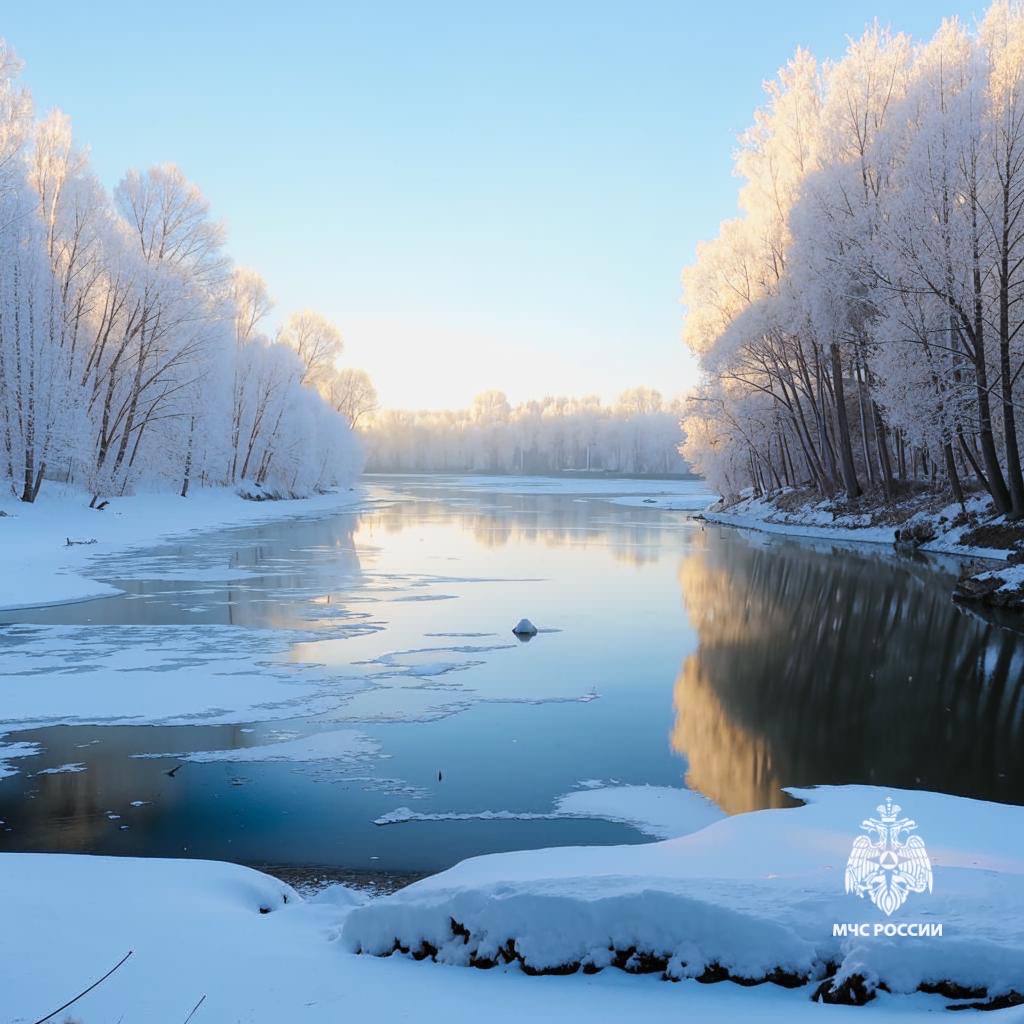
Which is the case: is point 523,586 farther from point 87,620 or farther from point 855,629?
point 87,620

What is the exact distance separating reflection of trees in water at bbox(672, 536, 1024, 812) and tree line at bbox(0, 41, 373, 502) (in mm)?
24443

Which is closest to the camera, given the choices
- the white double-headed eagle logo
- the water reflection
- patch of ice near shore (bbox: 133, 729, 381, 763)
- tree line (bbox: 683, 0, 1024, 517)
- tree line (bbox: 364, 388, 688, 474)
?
the white double-headed eagle logo

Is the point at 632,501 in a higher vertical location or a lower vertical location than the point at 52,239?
lower

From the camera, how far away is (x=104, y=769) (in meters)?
7.50

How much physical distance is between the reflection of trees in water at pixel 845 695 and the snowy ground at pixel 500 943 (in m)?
2.87

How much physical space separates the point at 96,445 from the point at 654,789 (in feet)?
114

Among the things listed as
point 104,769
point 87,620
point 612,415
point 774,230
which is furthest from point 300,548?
point 612,415

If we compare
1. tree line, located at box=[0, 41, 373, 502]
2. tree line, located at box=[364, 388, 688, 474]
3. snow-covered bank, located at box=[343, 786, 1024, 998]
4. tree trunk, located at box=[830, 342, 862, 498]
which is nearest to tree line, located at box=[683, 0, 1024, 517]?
tree trunk, located at box=[830, 342, 862, 498]

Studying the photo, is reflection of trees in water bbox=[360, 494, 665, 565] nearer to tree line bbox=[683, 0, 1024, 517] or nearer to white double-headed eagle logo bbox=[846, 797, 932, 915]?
tree line bbox=[683, 0, 1024, 517]

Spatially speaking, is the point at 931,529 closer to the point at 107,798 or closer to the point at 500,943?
the point at 107,798

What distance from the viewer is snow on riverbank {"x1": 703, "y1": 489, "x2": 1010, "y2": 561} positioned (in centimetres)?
2662

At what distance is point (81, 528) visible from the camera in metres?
30.0

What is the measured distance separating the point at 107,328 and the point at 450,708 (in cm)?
3372

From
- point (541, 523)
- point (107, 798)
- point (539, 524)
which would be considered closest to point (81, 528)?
point (539, 524)
